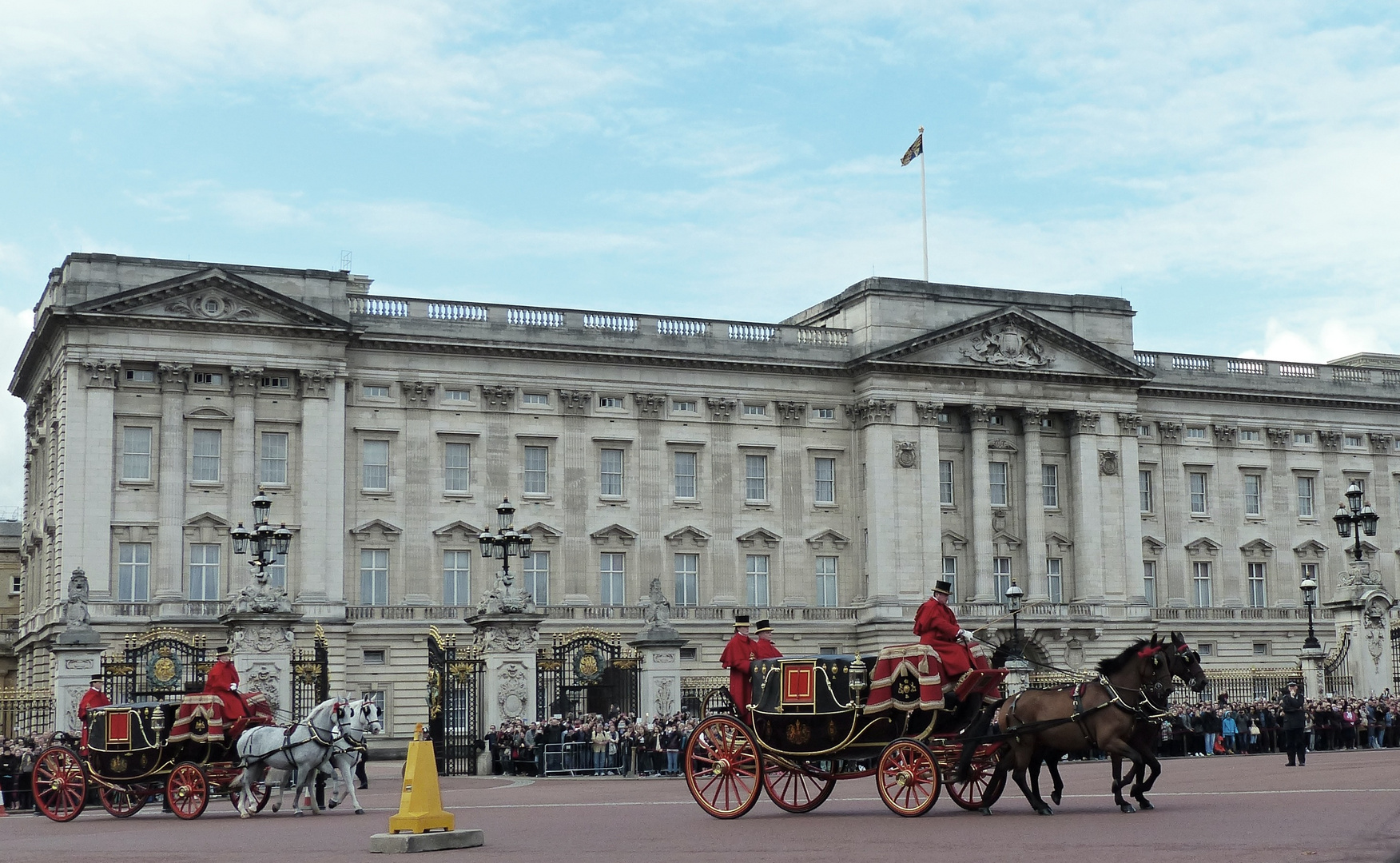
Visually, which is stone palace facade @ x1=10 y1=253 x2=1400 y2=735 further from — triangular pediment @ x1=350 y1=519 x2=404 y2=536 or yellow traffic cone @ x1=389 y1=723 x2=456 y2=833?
yellow traffic cone @ x1=389 y1=723 x2=456 y2=833

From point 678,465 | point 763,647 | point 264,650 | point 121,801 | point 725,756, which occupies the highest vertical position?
point 678,465

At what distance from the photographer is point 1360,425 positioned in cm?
7369

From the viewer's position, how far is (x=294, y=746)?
2441 cm

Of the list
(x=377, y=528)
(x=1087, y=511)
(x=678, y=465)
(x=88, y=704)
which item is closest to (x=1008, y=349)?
(x=1087, y=511)

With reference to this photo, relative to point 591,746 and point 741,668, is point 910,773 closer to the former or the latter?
point 741,668

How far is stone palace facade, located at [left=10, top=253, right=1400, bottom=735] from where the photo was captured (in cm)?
5503

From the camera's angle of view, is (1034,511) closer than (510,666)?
No

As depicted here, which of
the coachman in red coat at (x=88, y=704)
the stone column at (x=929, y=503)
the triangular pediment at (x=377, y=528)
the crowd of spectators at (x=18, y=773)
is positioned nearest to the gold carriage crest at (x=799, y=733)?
the coachman in red coat at (x=88, y=704)

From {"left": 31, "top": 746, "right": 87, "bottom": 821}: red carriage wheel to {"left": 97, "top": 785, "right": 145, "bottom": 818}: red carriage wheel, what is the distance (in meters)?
0.30

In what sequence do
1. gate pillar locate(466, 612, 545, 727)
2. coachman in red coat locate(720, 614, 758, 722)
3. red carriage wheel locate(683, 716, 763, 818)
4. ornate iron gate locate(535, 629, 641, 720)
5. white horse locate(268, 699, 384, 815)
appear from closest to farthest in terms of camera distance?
red carriage wheel locate(683, 716, 763, 818), coachman in red coat locate(720, 614, 758, 722), white horse locate(268, 699, 384, 815), gate pillar locate(466, 612, 545, 727), ornate iron gate locate(535, 629, 641, 720)

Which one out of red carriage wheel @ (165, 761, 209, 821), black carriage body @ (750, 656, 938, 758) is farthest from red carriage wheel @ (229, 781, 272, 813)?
black carriage body @ (750, 656, 938, 758)

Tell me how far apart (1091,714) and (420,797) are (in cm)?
802

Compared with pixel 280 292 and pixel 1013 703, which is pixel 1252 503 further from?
pixel 1013 703

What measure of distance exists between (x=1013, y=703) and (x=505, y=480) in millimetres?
40619
